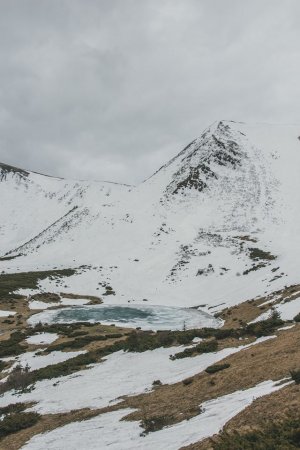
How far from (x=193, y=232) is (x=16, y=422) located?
110m

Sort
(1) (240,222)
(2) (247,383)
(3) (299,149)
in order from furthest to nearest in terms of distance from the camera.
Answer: (3) (299,149), (1) (240,222), (2) (247,383)

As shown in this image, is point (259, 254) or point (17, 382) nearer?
point (17, 382)

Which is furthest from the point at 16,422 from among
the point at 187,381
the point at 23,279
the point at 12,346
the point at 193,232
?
the point at 193,232

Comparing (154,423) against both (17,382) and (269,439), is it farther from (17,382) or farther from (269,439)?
(17,382)

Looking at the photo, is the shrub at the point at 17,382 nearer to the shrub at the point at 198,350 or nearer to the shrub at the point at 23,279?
the shrub at the point at 198,350

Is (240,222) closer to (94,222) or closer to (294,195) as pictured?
(294,195)

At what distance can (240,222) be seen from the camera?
13250cm

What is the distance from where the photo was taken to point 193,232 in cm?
12662

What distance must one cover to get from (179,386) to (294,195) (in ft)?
455

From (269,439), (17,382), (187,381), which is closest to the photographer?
(269,439)

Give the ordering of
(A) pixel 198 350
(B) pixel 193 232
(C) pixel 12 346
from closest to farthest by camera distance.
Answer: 1. (A) pixel 198 350
2. (C) pixel 12 346
3. (B) pixel 193 232

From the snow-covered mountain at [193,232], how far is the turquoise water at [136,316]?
9.65 metres

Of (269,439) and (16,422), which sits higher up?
(269,439)

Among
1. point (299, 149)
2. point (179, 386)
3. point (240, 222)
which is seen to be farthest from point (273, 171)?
point (179, 386)
